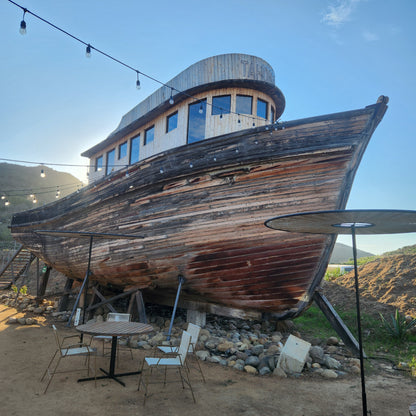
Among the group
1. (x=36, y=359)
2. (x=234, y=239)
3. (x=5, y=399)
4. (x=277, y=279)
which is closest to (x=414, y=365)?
(x=277, y=279)

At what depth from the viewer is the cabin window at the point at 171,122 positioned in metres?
8.40

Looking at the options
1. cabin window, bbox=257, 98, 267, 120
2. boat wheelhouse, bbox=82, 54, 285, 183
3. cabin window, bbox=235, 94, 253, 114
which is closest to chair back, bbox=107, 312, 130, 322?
boat wheelhouse, bbox=82, 54, 285, 183

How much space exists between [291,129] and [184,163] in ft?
6.99

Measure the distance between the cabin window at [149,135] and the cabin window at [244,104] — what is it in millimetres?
2860

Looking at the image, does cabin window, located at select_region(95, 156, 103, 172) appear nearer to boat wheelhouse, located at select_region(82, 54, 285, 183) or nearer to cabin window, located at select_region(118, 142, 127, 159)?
cabin window, located at select_region(118, 142, 127, 159)

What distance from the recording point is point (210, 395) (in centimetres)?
392

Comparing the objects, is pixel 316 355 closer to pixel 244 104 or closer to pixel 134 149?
pixel 244 104

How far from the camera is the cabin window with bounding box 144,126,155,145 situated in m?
9.28

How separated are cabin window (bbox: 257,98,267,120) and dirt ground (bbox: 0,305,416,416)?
19.1 ft

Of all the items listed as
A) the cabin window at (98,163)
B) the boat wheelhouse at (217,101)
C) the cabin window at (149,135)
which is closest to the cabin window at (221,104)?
the boat wheelhouse at (217,101)

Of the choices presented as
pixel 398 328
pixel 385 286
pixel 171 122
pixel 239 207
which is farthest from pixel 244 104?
pixel 385 286

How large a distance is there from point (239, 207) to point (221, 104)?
3209mm

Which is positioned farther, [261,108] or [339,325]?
[261,108]

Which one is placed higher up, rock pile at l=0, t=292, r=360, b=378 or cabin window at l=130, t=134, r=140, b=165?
cabin window at l=130, t=134, r=140, b=165
